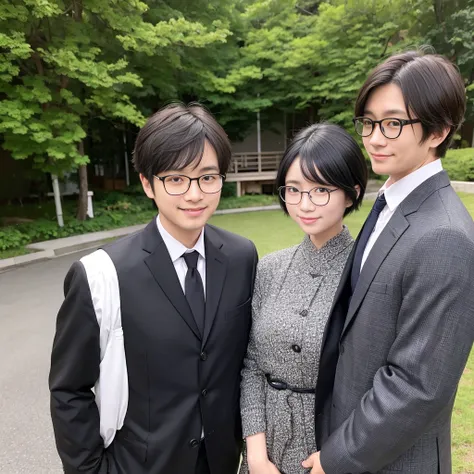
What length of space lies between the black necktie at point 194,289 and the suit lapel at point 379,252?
572mm

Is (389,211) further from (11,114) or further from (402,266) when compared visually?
(11,114)

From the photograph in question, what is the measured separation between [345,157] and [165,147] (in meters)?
0.68

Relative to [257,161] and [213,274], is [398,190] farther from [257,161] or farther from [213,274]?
[257,161]

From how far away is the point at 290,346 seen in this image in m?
1.55

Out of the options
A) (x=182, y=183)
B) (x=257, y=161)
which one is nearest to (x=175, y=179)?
(x=182, y=183)

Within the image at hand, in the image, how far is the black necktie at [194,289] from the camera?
1.59 m

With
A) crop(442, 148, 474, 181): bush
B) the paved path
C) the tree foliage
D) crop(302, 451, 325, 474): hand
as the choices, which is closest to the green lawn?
crop(302, 451, 325, 474): hand

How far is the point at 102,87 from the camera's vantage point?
9336mm

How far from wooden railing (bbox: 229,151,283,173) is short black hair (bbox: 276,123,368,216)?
610 inches

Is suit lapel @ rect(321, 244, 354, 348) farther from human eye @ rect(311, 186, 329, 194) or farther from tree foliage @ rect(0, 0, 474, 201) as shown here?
tree foliage @ rect(0, 0, 474, 201)

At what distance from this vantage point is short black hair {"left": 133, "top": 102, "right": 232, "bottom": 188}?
1511 millimetres

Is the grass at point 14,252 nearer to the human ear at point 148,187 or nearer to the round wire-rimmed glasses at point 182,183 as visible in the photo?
the human ear at point 148,187

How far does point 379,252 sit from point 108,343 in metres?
1.01

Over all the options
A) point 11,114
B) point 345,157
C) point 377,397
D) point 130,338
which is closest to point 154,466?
point 130,338
